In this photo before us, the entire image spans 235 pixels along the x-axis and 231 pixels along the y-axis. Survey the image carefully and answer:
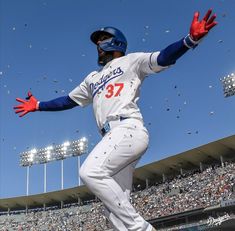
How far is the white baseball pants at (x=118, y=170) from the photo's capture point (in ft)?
13.5

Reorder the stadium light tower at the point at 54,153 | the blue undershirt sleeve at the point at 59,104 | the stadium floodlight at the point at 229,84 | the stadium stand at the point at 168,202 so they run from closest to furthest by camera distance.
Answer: the blue undershirt sleeve at the point at 59,104 → the stadium stand at the point at 168,202 → the stadium floodlight at the point at 229,84 → the stadium light tower at the point at 54,153

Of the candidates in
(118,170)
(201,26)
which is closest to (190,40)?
(201,26)

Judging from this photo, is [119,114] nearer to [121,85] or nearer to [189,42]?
[121,85]

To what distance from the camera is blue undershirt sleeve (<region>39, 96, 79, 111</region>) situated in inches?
227

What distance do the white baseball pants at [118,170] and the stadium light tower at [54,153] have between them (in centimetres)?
5414

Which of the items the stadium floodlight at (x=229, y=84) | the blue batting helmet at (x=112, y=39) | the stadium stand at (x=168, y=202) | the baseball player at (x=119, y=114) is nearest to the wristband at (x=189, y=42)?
the baseball player at (x=119, y=114)

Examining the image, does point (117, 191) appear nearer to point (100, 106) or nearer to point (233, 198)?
point (100, 106)

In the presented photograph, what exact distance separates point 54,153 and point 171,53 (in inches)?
2279

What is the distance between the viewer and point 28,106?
6.19 metres

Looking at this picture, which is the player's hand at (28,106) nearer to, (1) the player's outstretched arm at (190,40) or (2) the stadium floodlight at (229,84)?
(1) the player's outstretched arm at (190,40)

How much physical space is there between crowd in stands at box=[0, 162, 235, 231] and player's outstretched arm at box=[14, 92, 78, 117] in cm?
2399

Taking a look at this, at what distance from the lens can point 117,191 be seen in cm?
420

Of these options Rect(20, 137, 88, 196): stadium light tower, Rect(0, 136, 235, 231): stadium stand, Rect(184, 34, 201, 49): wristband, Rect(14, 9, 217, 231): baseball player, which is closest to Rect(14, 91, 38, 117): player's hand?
Rect(14, 9, 217, 231): baseball player

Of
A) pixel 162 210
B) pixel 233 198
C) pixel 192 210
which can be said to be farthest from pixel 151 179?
pixel 233 198
